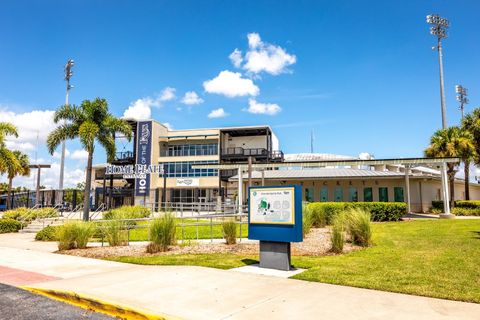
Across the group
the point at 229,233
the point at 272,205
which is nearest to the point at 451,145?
the point at 229,233

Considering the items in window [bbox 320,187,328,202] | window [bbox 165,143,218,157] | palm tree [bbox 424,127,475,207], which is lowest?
window [bbox 320,187,328,202]

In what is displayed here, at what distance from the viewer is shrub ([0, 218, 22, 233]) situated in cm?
2086

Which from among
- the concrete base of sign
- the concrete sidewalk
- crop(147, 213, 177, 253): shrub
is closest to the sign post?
the concrete base of sign

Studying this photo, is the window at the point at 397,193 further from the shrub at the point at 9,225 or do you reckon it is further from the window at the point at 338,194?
the shrub at the point at 9,225

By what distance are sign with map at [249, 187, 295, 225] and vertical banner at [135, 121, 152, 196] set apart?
4402 centimetres

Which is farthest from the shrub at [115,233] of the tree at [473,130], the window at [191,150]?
the window at [191,150]

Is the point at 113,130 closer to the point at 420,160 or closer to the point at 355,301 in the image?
the point at 420,160

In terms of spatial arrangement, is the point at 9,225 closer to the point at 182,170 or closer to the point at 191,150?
the point at 182,170

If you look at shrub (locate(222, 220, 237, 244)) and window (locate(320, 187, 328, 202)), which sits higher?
window (locate(320, 187, 328, 202))

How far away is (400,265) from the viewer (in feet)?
28.7

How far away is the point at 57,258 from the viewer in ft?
35.7

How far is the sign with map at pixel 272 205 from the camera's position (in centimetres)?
862

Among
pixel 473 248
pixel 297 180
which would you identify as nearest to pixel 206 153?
pixel 297 180

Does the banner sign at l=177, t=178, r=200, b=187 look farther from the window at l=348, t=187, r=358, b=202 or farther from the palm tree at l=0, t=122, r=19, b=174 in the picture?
the palm tree at l=0, t=122, r=19, b=174
